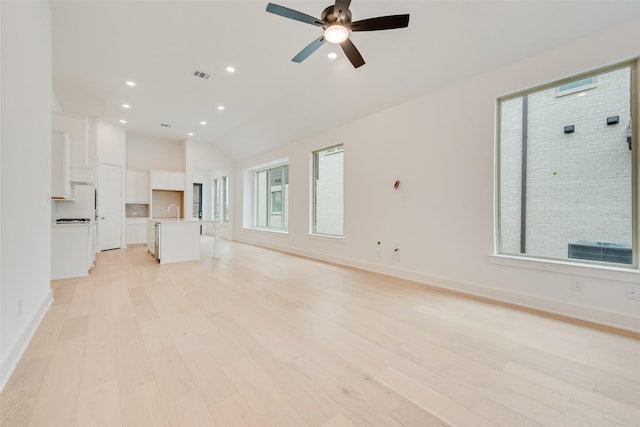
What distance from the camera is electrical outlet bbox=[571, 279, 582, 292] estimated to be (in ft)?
8.50

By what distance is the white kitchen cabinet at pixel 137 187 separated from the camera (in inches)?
301

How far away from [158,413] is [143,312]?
166 cm

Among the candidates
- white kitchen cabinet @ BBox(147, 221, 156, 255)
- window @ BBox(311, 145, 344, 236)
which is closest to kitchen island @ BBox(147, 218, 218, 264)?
white kitchen cabinet @ BBox(147, 221, 156, 255)

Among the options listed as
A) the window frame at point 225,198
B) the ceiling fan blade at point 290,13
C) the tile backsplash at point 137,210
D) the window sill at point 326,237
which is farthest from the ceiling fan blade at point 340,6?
the tile backsplash at point 137,210

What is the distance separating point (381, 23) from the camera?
244 cm

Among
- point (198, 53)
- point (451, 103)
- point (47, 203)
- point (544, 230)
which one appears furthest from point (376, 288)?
point (198, 53)

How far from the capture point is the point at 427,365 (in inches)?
70.1

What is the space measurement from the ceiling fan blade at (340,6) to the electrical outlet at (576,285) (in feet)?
11.2

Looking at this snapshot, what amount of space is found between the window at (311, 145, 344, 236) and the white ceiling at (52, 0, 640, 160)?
2.19ft

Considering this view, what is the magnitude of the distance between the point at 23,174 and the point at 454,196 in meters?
4.35

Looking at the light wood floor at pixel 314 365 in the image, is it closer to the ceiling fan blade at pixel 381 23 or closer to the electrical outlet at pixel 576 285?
the electrical outlet at pixel 576 285

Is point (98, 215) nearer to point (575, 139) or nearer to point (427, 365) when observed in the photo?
point (427, 365)

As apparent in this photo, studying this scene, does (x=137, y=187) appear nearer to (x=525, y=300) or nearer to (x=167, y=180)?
(x=167, y=180)

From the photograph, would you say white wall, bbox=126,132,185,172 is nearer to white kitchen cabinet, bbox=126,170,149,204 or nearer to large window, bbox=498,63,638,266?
white kitchen cabinet, bbox=126,170,149,204
